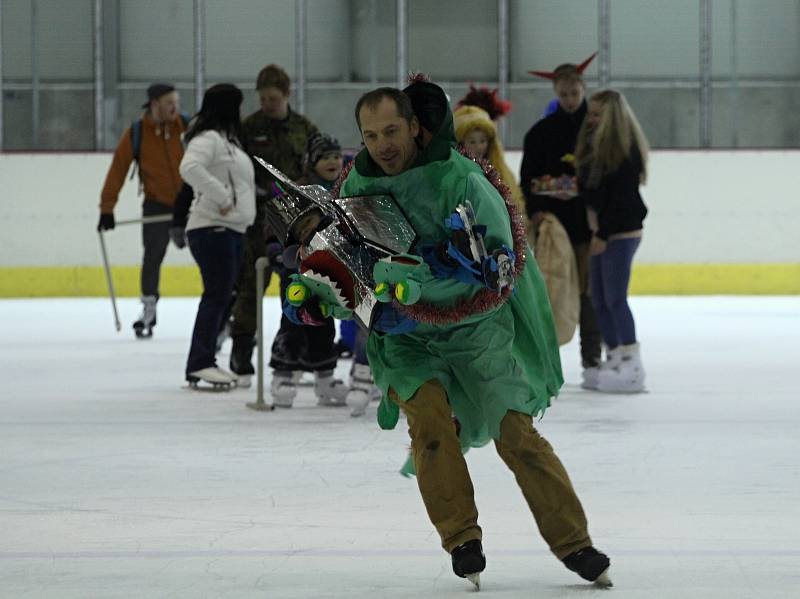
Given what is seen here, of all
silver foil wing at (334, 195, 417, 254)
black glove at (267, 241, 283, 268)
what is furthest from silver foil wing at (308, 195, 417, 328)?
black glove at (267, 241, 283, 268)

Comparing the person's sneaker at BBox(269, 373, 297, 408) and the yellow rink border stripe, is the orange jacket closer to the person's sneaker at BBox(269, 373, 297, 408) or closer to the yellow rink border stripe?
the person's sneaker at BBox(269, 373, 297, 408)

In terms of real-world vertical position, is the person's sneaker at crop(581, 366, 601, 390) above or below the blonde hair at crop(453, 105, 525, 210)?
below

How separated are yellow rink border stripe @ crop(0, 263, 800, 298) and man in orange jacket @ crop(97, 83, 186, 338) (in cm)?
371

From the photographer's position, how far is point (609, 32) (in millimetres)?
16578

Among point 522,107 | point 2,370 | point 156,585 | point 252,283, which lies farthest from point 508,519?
point 522,107

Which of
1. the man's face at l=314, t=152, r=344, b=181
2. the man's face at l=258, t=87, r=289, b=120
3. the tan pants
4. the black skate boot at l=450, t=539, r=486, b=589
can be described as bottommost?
the black skate boot at l=450, t=539, r=486, b=589

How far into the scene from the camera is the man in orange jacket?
34.9ft

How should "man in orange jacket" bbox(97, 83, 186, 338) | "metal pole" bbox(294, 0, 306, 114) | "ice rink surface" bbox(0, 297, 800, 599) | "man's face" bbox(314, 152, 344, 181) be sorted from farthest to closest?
"metal pole" bbox(294, 0, 306, 114), "man in orange jacket" bbox(97, 83, 186, 338), "man's face" bbox(314, 152, 344, 181), "ice rink surface" bbox(0, 297, 800, 599)

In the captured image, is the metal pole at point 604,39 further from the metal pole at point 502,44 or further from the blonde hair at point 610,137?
the blonde hair at point 610,137

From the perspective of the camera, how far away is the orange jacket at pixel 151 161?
419 inches

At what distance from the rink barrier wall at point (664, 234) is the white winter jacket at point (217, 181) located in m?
7.13

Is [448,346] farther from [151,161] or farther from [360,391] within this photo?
[151,161]

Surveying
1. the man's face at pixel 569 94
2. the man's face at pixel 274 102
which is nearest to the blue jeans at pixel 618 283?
the man's face at pixel 569 94

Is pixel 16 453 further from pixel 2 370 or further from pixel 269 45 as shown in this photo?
pixel 269 45
